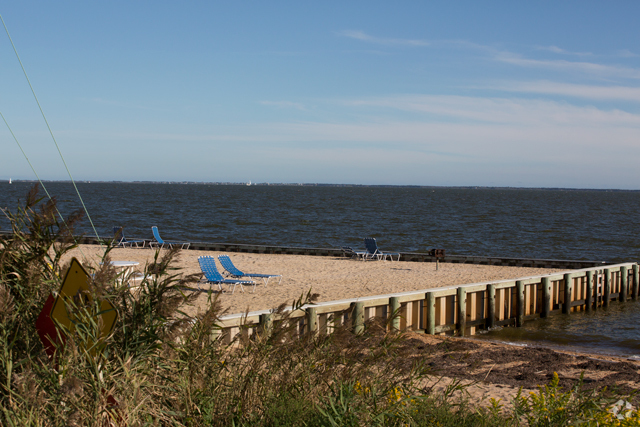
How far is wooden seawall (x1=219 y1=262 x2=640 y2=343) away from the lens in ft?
26.6

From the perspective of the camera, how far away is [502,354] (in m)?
8.13

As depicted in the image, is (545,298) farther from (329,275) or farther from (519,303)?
(329,275)

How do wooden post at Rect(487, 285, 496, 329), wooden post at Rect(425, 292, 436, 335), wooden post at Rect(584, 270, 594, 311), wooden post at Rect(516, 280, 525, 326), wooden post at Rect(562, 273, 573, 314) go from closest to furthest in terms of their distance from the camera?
wooden post at Rect(425, 292, 436, 335) < wooden post at Rect(487, 285, 496, 329) < wooden post at Rect(516, 280, 525, 326) < wooden post at Rect(562, 273, 573, 314) < wooden post at Rect(584, 270, 594, 311)

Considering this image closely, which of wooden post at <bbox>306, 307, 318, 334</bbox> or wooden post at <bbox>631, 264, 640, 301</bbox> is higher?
wooden post at <bbox>306, 307, 318, 334</bbox>

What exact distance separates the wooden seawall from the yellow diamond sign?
13.0 feet

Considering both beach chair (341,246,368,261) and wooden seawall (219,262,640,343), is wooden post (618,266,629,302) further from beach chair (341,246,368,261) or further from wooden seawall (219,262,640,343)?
beach chair (341,246,368,261)

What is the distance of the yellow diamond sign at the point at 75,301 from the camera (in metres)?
2.83

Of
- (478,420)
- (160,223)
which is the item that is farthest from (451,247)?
(478,420)

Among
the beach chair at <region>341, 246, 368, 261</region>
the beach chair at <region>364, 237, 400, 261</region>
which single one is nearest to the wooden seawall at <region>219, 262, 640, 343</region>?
the beach chair at <region>364, 237, 400, 261</region>

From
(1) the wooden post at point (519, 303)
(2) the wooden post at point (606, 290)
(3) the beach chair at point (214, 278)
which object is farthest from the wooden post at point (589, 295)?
(3) the beach chair at point (214, 278)

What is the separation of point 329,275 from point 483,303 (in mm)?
5712

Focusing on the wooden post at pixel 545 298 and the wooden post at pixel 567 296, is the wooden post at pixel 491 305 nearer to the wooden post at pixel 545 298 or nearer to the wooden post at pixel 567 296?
the wooden post at pixel 545 298

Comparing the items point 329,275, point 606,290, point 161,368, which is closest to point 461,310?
point 329,275

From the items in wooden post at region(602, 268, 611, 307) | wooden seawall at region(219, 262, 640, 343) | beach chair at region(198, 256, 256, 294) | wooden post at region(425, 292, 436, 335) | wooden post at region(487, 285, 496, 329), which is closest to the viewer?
wooden seawall at region(219, 262, 640, 343)
